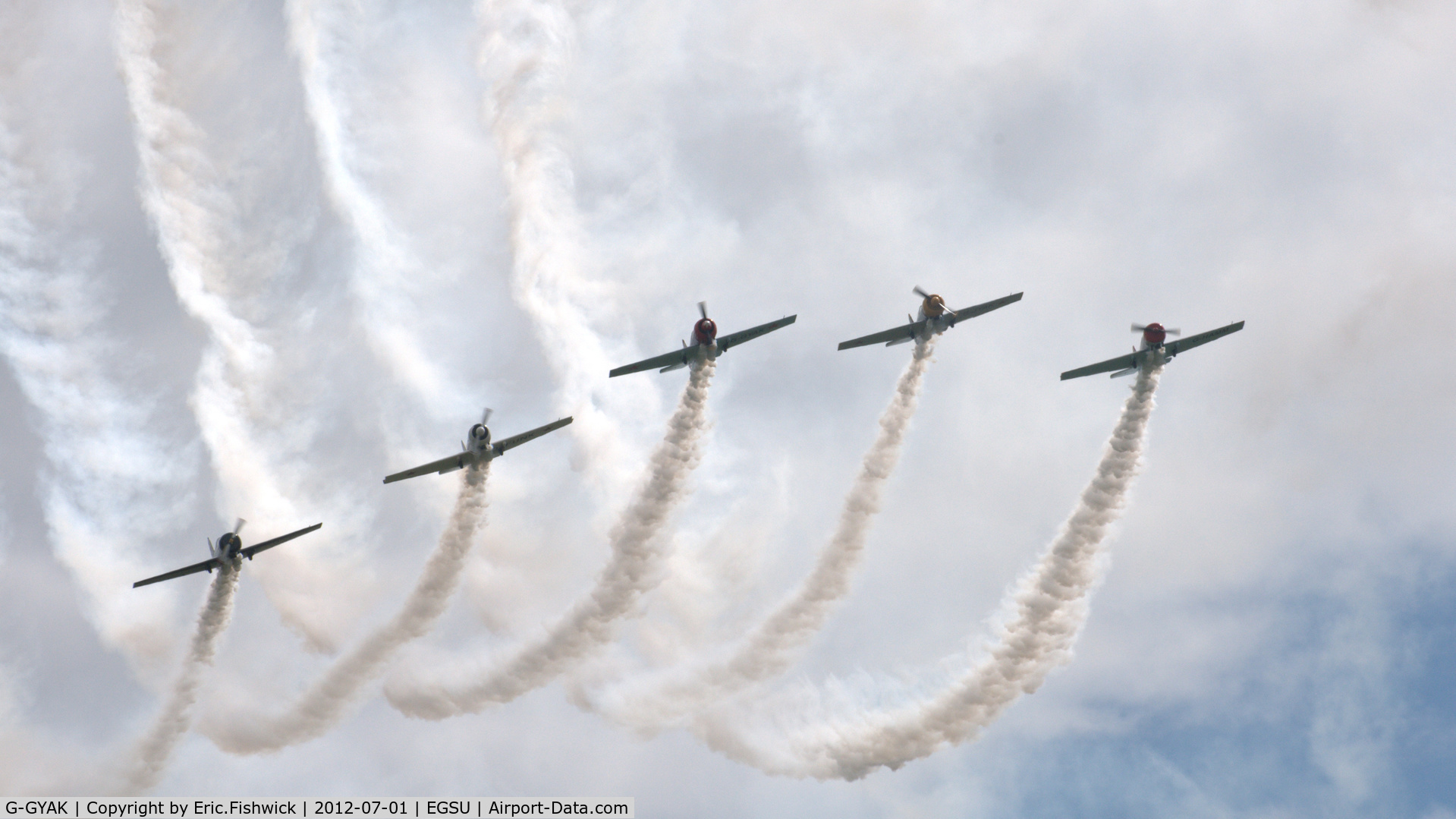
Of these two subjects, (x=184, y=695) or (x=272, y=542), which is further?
(x=184, y=695)

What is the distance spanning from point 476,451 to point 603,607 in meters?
8.84

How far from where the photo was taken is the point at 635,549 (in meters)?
63.8

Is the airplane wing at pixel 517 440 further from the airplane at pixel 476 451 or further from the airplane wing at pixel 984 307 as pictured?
the airplane wing at pixel 984 307

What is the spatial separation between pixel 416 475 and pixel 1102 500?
1056 inches

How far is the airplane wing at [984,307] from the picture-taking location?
58588mm

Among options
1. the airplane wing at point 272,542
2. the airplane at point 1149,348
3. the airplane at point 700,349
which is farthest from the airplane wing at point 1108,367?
the airplane wing at point 272,542

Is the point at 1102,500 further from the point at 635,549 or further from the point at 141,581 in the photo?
the point at 141,581

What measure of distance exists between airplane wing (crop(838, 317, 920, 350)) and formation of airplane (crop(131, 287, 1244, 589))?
29 millimetres

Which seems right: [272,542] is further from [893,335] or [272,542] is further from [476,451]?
[893,335]

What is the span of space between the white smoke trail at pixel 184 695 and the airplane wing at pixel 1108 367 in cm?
3489

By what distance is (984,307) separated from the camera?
58.9m

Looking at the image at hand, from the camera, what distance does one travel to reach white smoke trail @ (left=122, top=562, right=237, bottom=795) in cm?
6538

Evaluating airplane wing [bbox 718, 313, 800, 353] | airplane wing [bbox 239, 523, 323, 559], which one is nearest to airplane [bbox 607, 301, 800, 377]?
airplane wing [bbox 718, 313, 800, 353]

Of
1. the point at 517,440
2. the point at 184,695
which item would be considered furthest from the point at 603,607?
the point at 184,695
